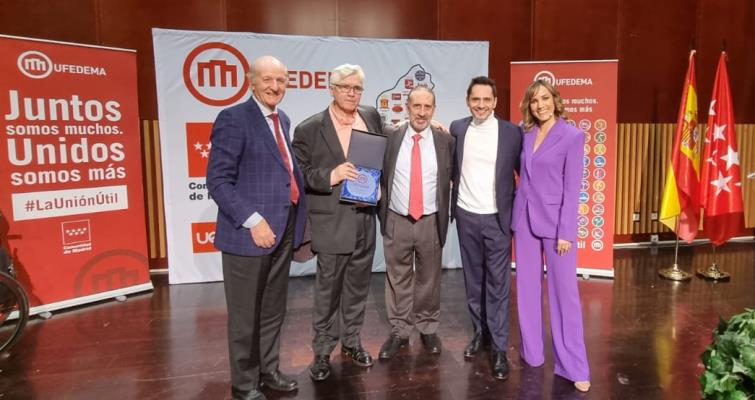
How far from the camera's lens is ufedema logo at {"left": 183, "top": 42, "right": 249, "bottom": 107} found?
439cm

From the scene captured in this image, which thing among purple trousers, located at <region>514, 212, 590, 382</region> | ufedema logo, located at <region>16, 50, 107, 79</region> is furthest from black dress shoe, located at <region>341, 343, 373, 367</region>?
ufedema logo, located at <region>16, 50, 107, 79</region>

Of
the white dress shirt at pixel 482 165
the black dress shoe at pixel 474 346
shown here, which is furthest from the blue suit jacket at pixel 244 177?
the black dress shoe at pixel 474 346

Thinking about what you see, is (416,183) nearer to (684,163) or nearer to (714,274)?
(684,163)

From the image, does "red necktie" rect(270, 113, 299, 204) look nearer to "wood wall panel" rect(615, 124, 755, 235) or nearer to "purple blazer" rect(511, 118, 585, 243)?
"purple blazer" rect(511, 118, 585, 243)

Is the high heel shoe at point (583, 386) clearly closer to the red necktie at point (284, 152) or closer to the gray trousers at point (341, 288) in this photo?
the gray trousers at point (341, 288)

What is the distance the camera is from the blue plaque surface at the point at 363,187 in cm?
261

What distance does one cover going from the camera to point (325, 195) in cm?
269

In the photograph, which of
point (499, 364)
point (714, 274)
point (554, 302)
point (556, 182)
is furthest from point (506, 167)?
point (714, 274)

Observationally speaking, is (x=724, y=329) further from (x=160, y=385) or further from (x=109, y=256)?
(x=109, y=256)

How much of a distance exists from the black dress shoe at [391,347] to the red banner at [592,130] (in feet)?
7.81

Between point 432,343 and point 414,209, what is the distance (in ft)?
3.08

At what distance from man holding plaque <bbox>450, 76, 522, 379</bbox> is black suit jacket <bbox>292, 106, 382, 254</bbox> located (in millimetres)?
708

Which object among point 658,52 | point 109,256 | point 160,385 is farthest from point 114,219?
point 658,52

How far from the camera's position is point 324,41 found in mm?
4586
